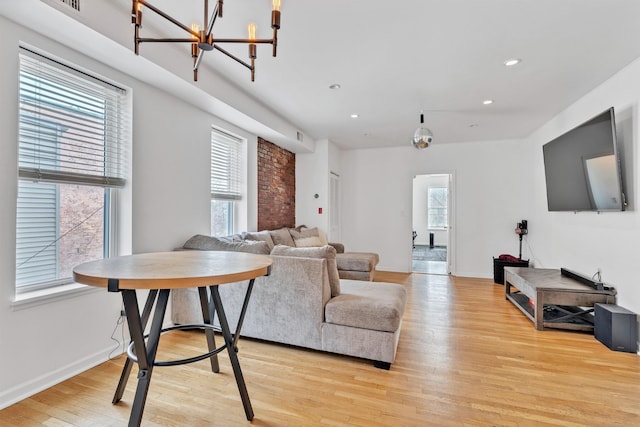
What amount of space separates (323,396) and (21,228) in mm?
2209

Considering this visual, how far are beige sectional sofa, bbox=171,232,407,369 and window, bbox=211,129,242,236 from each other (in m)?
1.48

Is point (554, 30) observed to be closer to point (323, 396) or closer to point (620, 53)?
point (620, 53)

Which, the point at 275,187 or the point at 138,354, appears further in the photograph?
the point at 275,187

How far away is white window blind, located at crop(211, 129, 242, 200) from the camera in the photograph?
3.74 metres

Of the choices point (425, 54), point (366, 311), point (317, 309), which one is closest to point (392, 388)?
point (366, 311)

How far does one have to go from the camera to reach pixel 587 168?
3.10 metres

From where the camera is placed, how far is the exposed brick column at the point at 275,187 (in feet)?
15.1

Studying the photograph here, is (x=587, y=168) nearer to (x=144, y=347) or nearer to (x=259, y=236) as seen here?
(x=259, y=236)

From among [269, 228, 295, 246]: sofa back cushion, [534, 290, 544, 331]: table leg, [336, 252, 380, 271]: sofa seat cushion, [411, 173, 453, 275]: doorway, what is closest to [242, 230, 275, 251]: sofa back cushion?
[269, 228, 295, 246]: sofa back cushion

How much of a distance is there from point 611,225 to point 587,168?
62 cm

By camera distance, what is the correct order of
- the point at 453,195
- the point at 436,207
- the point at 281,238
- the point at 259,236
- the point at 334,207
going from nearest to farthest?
the point at 259,236 → the point at 281,238 → the point at 453,195 → the point at 334,207 → the point at 436,207

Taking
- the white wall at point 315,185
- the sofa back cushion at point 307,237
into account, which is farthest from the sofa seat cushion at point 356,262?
the white wall at point 315,185

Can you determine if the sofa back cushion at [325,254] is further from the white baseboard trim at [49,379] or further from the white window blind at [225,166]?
the white window blind at [225,166]

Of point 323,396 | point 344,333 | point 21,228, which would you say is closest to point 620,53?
point 344,333
